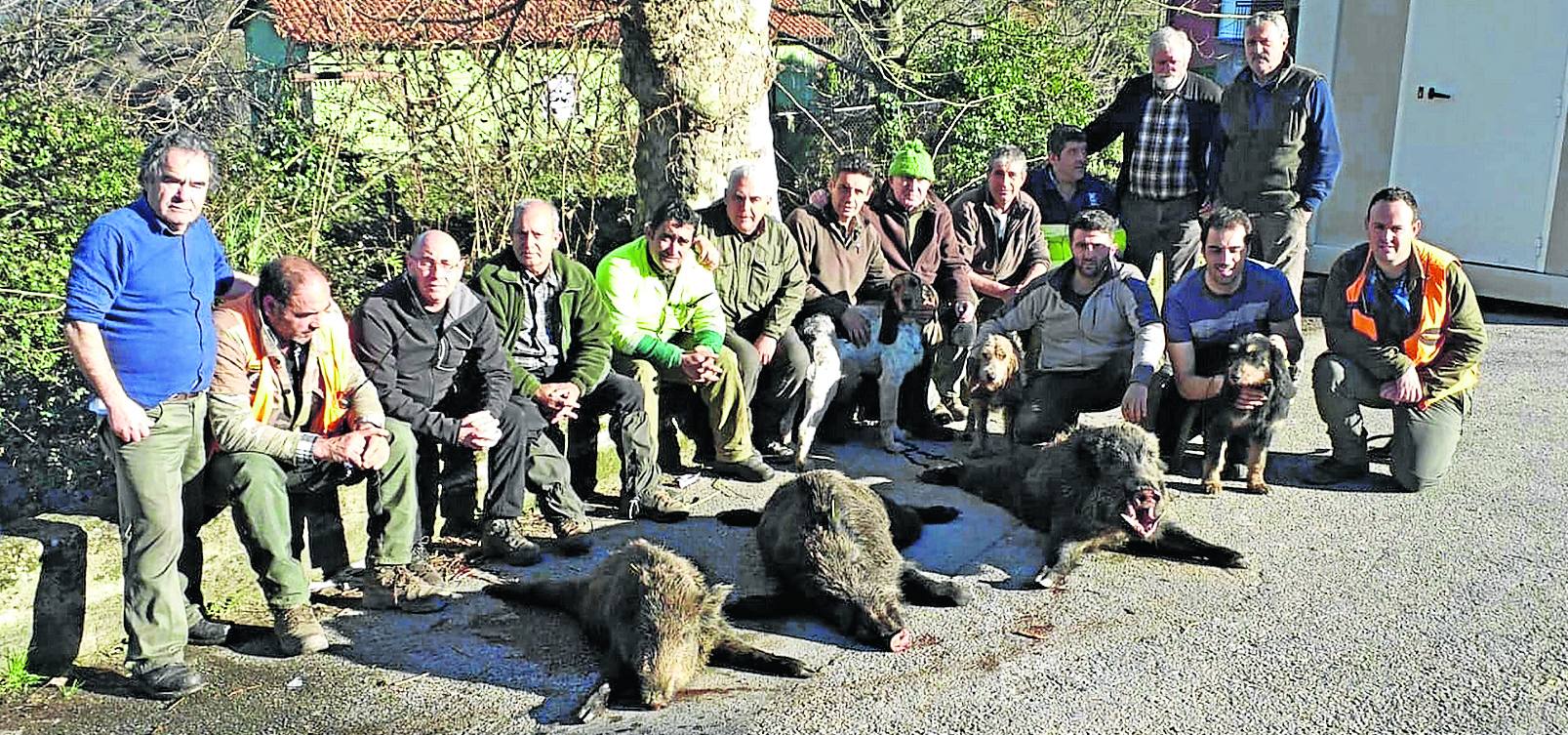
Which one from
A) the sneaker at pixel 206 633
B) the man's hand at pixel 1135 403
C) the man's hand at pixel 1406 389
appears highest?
the man's hand at pixel 1406 389

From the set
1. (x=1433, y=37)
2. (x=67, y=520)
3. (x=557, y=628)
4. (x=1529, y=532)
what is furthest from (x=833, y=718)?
(x=1433, y=37)

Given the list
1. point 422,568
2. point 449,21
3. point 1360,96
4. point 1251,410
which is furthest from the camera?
point 1360,96

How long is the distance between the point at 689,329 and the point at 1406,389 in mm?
3565

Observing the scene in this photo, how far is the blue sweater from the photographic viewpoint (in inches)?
157

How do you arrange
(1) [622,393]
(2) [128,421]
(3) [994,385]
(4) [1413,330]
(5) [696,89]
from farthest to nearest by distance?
(5) [696,89] → (3) [994,385] → (4) [1413,330] → (1) [622,393] → (2) [128,421]

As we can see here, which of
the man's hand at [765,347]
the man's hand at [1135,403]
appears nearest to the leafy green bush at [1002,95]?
the man's hand at [765,347]

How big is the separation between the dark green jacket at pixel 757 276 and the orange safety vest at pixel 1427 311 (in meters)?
2.87

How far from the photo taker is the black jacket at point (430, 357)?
5309mm

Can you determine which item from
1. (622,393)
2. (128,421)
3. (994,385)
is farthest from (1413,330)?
(128,421)

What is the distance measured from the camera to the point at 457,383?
18.6 feet

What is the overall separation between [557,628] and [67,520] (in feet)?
5.72

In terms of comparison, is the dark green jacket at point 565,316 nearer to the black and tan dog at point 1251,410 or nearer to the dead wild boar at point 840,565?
the dead wild boar at point 840,565

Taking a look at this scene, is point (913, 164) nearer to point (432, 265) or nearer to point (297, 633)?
point (432, 265)

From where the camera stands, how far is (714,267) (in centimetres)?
684
